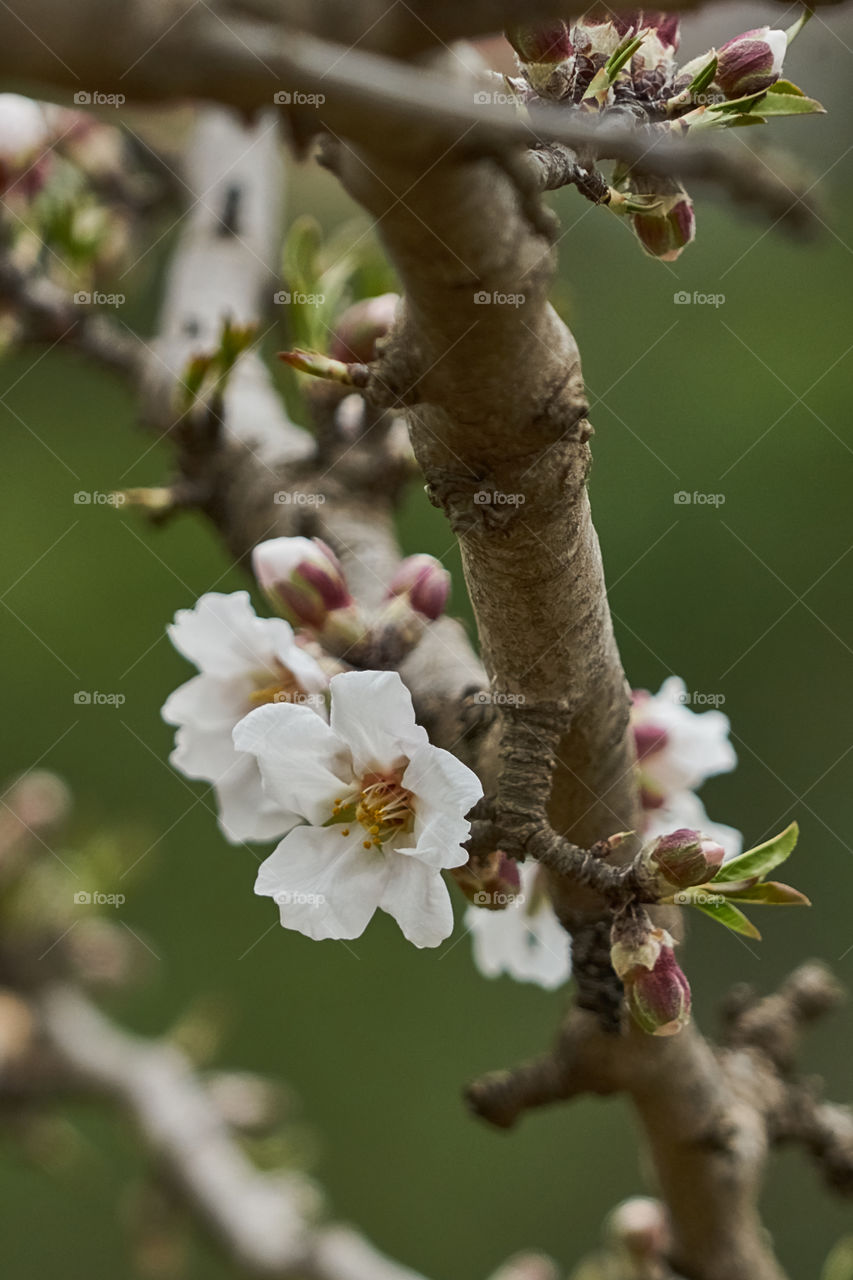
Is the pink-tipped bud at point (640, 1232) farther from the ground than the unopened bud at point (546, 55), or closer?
closer

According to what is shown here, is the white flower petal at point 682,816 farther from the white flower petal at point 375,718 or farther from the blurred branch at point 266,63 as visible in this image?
the blurred branch at point 266,63

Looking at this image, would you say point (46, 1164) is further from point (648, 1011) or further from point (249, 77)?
point (249, 77)

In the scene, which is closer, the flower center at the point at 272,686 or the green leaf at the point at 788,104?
the green leaf at the point at 788,104

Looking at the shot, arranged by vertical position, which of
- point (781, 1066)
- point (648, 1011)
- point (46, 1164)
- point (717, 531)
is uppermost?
point (648, 1011)

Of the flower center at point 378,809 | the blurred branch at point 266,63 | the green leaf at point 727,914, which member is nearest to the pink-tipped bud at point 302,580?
the flower center at point 378,809

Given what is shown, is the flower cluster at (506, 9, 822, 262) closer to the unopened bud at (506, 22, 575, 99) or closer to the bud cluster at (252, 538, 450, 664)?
the unopened bud at (506, 22, 575, 99)

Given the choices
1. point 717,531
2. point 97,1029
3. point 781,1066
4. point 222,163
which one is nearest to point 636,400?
point 717,531
